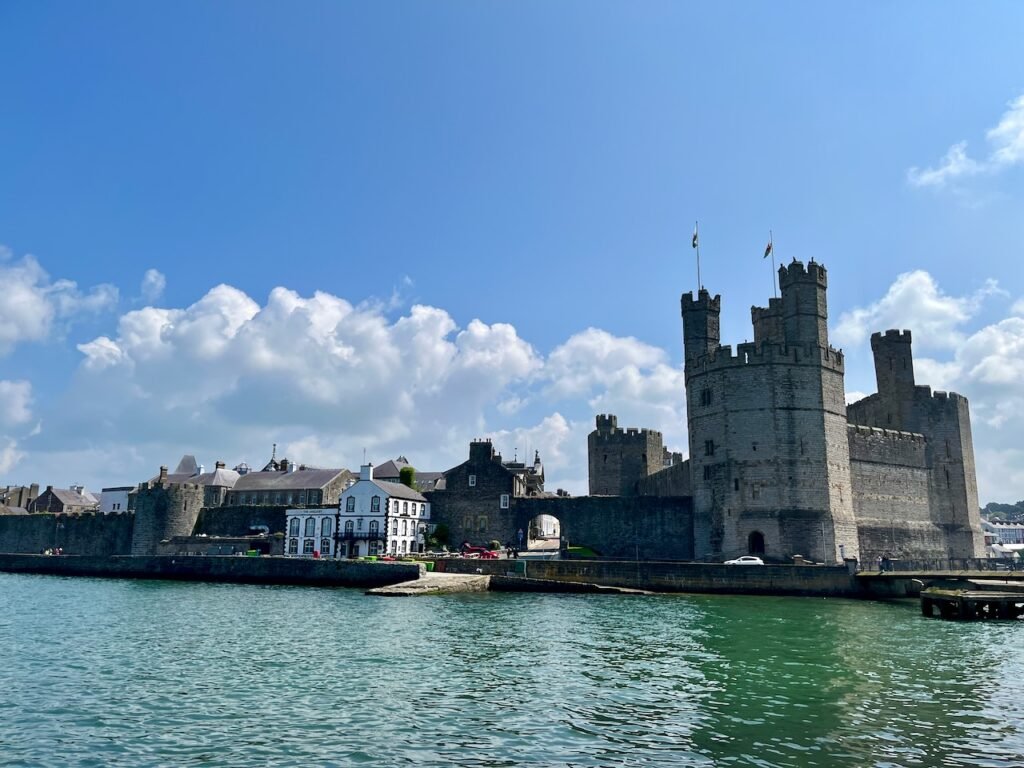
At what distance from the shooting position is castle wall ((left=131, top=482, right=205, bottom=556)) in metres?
66.2

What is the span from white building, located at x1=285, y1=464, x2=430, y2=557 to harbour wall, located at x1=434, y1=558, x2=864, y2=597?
40.4ft

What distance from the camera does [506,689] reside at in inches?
730

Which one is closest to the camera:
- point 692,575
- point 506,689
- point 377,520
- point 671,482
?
point 506,689

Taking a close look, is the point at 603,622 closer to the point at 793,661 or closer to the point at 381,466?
the point at 793,661

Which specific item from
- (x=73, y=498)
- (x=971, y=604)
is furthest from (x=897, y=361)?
(x=73, y=498)

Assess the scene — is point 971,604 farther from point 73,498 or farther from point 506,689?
point 73,498

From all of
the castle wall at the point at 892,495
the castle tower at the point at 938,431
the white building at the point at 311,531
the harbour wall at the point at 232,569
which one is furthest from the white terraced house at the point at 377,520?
the castle tower at the point at 938,431

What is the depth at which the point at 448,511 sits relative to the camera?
6334 centimetres

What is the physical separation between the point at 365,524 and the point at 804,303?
35.0 meters

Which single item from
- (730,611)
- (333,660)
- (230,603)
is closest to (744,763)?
(333,660)

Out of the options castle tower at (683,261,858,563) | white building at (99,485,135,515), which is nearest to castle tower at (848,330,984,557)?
castle tower at (683,261,858,563)

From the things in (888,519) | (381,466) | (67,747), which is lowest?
(67,747)

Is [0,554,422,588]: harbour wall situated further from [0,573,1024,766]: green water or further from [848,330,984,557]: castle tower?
[848,330,984,557]: castle tower

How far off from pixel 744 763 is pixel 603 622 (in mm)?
18287
